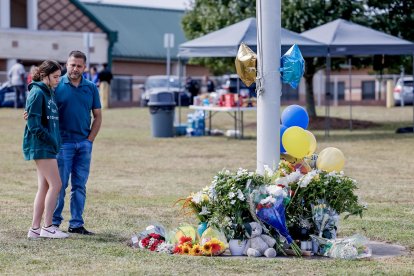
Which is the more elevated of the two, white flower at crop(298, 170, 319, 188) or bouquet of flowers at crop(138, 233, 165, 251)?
white flower at crop(298, 170, 319, 188)

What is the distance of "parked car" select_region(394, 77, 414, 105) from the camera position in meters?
47.4

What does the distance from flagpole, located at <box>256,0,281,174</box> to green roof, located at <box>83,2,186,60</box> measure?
5035 cm

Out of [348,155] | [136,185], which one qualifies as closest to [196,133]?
[348,155]

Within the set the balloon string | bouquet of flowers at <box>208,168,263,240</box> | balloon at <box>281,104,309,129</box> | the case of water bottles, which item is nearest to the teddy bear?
bouquet of flowers at <box>208,168,263,240</box>

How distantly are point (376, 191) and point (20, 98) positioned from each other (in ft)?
92.4

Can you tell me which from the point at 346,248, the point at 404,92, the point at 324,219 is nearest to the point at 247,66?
the point at 324,219

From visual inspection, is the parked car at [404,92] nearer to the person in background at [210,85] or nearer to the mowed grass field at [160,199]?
the person in background at [210,85]

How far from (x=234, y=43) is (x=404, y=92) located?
25204mm

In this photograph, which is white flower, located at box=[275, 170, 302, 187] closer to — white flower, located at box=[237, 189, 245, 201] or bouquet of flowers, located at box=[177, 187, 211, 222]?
white flower, located at box=[237, 189, 245, 201]

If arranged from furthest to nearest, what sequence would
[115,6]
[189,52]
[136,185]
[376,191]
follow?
[115,6]
[189,52]
[136,185]
[376,191]

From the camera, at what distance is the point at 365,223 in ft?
37.9

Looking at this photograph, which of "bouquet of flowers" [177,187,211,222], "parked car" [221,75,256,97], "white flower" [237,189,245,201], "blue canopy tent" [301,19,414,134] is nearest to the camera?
"white flower" [237,189,245,201]

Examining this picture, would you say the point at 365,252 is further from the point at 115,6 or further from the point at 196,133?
the point at 115,6

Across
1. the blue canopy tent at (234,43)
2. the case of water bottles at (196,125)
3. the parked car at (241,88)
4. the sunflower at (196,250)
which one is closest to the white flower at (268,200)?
the sunflower at (196,250)
